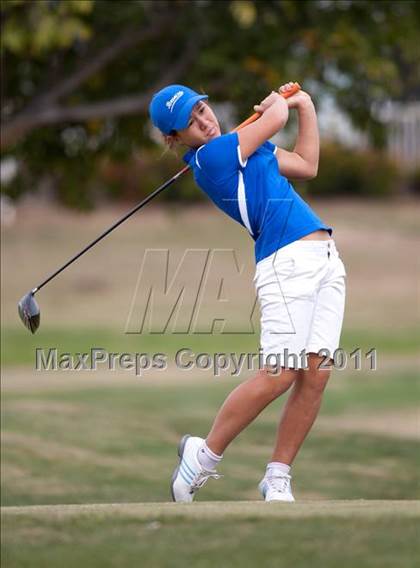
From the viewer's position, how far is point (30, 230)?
104ft

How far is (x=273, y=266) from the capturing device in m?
6.16

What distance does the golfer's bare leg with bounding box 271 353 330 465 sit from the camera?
632 cm

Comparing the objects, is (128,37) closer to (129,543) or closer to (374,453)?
(374,453)

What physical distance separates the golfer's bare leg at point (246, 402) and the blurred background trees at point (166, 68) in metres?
5.98

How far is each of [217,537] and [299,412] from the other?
1.30 meters

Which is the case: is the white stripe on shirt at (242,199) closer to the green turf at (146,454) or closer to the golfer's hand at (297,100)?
the golfer's hand at (297,100)

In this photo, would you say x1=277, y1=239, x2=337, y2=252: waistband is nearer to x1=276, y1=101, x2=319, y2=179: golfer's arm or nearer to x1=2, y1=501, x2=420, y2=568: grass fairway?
x1=276, y1=101, x2=319, y2=179: golfer's arm

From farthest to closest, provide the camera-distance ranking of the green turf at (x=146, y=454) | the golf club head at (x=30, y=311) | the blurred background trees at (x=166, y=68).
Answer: the blurred background trees at (x=166, y=68) → the green turf at (x=146, y=454) → the golf club head at (x=30, y=311)

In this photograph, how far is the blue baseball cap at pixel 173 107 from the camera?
620cm

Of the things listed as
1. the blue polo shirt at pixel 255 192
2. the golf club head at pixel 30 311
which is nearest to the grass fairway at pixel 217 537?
the blue polo shirt at pixel 255 192

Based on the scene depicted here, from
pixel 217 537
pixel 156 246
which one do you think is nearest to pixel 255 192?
pixel 217 537

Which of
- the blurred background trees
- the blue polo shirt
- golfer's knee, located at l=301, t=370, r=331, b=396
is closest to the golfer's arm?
the blue polo shirt

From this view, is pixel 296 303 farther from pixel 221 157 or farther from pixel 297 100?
pixel 297 100

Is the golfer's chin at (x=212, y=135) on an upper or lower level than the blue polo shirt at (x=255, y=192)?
upper
